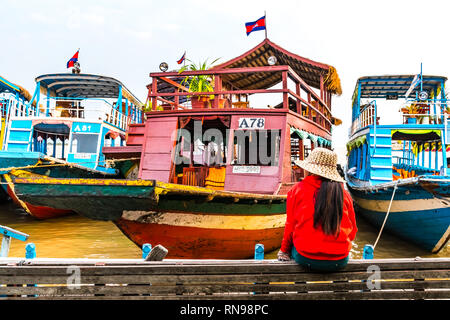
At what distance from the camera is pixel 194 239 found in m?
5.02

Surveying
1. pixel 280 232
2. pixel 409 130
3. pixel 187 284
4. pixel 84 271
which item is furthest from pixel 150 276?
pixel 409 130

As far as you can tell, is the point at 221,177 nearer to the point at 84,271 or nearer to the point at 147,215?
the point at 147,215

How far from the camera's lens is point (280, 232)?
21.7 ft

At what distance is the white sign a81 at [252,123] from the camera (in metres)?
6.62

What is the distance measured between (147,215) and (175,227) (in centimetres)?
47

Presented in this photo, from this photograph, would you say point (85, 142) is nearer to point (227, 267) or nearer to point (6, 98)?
point (6, 98)

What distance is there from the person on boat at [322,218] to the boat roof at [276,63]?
26.2 ft

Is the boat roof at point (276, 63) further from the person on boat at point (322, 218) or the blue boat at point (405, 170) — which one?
the person on boat at point (322, 218)

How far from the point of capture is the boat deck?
7.59 feet

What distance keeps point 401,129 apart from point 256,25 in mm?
5572

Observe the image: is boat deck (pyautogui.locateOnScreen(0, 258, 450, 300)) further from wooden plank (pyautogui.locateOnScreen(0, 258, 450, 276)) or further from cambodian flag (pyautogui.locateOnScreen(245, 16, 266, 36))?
cambodian flag (pyautogui.locateOnScreen(245, 16, 266, 36))

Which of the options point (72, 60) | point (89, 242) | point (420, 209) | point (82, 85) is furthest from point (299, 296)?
point (72, 60)

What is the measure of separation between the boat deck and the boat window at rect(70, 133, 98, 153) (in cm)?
1006

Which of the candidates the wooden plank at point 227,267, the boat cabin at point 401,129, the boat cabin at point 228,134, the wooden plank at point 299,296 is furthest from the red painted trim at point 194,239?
the boat cabin at point 401,129
